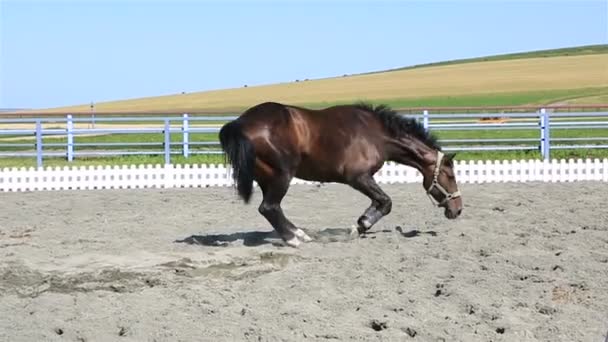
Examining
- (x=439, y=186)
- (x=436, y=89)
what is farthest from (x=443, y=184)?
(x=436, y=89)

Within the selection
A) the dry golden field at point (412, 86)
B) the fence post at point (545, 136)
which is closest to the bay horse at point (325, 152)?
the fence post at point (545, 136)

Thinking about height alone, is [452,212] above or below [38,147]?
below

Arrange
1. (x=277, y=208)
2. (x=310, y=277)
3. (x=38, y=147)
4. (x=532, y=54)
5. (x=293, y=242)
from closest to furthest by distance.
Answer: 1. (x=310, y=277)
2. (x=293, y=242)
3. (x=277, y=208)
4. (x=38, y=147)
5. (x=532, y=54)

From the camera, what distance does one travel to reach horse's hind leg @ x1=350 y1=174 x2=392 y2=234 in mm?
9000

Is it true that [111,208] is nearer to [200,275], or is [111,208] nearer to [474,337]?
[200,275]

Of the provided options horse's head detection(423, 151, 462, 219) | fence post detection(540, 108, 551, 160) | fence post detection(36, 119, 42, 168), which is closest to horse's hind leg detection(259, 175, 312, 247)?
horse's head detection(423, 151, 462, 219)

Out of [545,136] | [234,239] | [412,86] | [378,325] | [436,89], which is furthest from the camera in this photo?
[412,86]

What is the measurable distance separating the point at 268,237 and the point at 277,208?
0.57 metres

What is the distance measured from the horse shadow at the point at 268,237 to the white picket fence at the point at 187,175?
5339mm

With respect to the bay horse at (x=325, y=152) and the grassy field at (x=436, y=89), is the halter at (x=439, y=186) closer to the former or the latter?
the bay horse at (x=325, y=152)

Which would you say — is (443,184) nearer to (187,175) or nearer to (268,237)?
(268,237)

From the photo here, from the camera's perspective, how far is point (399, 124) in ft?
30.9

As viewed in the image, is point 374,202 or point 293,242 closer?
point 293,242

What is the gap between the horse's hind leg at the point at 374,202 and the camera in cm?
900
